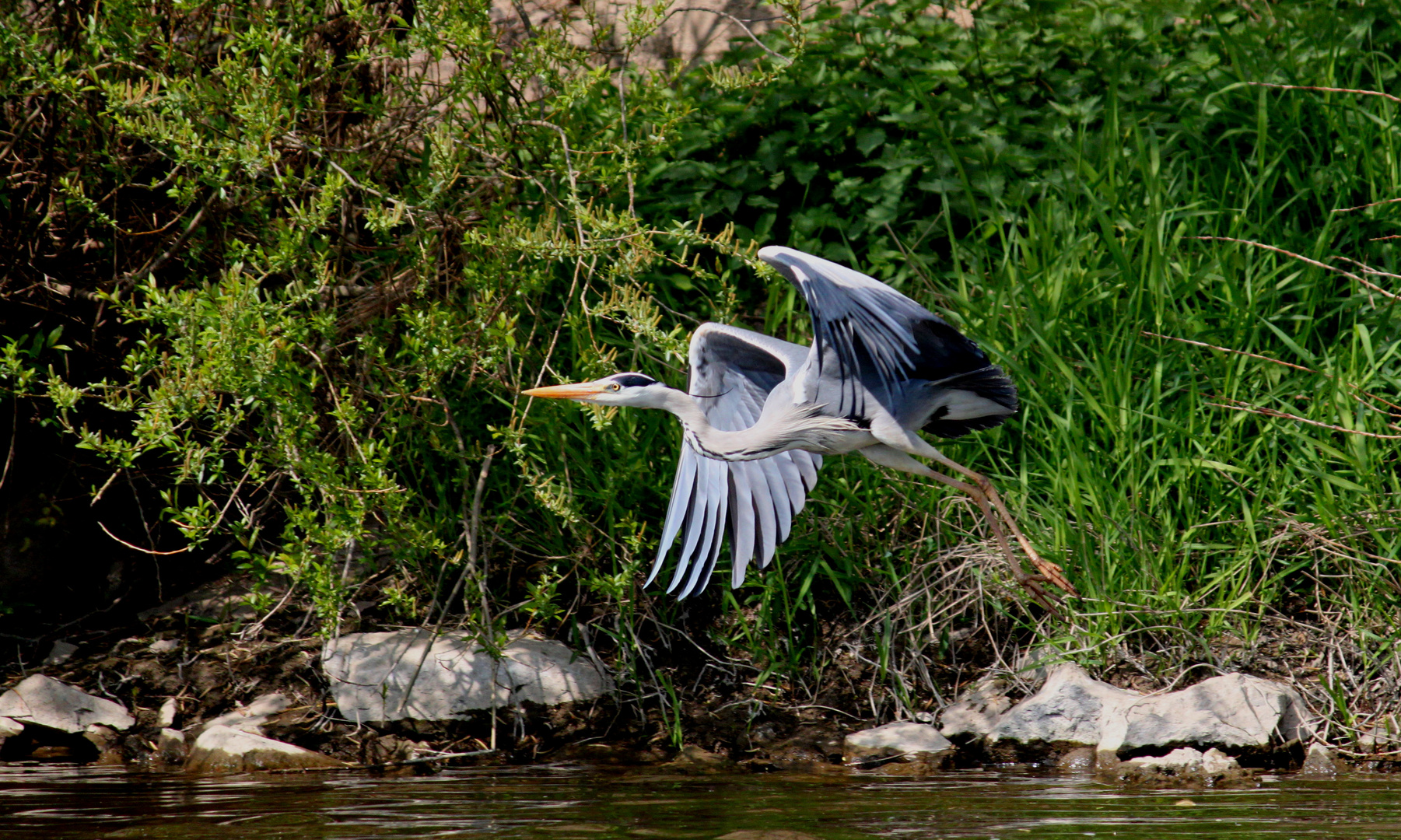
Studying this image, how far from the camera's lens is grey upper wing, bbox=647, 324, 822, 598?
4574mm

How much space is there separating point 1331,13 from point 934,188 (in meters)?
1.88

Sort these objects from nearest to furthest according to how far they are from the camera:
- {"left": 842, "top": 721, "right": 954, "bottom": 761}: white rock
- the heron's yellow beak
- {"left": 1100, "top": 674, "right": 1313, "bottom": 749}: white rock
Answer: {"left": 1100, "top": 674, "right": 1313, "bottom": 749}: white rock < the heron's yellow beak < {"left": 842, "top": 721, "right": 954, "bottom": 761}: white rock

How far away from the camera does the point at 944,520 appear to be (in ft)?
17.2

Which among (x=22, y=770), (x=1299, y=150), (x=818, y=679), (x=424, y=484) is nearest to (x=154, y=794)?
(x=22, y=770)

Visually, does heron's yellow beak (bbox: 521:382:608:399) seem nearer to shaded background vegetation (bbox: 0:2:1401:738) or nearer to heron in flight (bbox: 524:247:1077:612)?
heron in flight (bbox: 524:247:1077:612)

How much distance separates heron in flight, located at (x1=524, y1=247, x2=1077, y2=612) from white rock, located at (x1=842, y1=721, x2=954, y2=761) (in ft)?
1.96

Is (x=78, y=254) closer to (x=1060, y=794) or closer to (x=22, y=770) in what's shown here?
(x=22, y=770)

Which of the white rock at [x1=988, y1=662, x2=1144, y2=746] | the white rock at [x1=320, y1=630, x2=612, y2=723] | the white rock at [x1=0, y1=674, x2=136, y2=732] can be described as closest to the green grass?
the white rock at [x1=988, y1=662, x2=1144, y2=746]

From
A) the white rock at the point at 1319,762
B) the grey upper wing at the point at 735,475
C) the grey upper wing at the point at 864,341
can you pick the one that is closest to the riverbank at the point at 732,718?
the white rock at the point at 1319,762

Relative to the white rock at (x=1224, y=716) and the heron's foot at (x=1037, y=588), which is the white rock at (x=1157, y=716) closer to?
the white rock at (x=1224, y=716)

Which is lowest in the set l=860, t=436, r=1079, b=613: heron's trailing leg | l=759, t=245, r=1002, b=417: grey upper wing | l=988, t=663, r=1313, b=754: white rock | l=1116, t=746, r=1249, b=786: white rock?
l=1116, t=746, r=1249, b=786: white rock

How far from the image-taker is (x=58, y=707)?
5055 millimetres

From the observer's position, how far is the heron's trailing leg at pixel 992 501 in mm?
4465

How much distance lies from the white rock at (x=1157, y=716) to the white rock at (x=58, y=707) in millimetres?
3088
